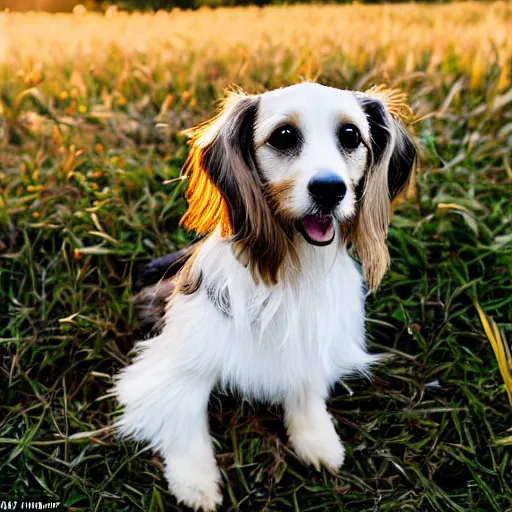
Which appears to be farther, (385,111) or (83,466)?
(83,466)

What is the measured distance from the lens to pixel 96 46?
4.82 metres

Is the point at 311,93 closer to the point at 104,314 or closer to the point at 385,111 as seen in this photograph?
the point at 385,111

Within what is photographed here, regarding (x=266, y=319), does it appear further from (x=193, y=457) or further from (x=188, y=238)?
(x=188, y=238)

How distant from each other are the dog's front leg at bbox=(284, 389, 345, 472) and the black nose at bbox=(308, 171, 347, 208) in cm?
94

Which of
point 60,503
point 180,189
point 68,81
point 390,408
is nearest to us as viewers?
point 60,503

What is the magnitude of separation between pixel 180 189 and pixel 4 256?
36.8 inches

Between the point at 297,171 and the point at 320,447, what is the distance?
1.20m

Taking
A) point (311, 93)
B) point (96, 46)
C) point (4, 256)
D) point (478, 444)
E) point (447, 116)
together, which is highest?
point (311, 93)

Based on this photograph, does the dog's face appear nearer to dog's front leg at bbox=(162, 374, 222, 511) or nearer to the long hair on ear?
the long hair on ear

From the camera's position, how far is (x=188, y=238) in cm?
281

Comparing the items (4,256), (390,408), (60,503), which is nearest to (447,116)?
(390,408)

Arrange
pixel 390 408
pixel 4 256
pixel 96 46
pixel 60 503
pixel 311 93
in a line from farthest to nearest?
pixel 96 46 < pixel 4 256 < pixel 390 408 < pixel 60 503 < pixel 311 93

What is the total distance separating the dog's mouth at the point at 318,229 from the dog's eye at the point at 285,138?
0.22m

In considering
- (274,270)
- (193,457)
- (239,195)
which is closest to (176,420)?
(193,457)
